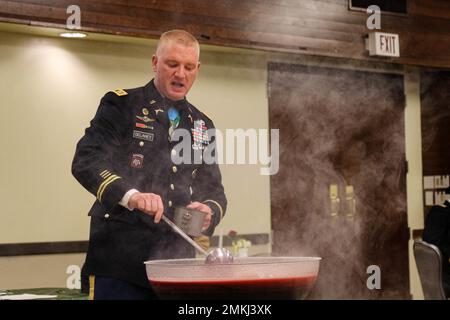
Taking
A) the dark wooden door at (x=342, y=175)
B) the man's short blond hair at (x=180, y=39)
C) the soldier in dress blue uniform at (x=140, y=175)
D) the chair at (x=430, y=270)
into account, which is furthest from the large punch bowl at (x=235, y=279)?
the chair at (x=430, y=270)

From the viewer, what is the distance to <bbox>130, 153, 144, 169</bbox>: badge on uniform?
1331 mm

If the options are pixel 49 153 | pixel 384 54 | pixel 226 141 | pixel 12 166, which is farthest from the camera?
pixel 384 54

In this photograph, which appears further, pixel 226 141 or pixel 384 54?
pixel 384 54

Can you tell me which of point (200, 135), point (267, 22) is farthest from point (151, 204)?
point (267, 22)

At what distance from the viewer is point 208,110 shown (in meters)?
1.67

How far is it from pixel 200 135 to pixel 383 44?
103cm

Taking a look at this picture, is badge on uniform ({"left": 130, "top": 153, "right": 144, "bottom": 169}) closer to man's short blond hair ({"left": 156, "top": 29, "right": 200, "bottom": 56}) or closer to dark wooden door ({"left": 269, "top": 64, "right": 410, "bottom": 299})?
man's short blond hair ({"left": 156, "top": 29, "right": 200, "bottom": 56})

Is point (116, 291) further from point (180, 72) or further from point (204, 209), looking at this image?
point (180, 72)

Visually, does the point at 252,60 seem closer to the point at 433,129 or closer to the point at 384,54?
the point at 384,54

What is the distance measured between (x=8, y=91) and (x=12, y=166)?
7.2 inches

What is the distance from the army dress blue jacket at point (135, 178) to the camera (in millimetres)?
1293

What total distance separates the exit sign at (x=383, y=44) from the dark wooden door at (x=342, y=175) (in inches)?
3.0

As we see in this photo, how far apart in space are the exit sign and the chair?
0.53 meters
